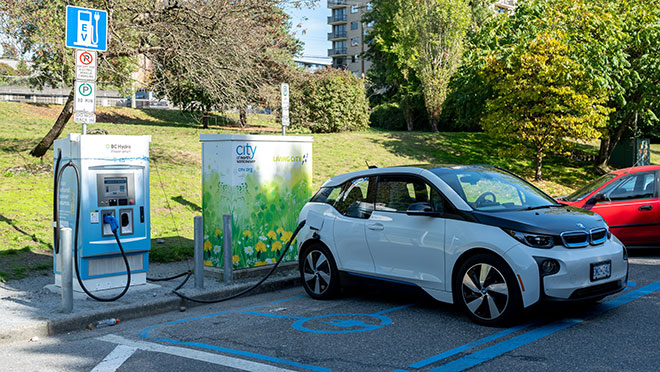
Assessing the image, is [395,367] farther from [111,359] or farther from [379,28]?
[379,28]

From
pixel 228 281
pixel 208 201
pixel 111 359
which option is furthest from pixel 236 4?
pixel 111 359

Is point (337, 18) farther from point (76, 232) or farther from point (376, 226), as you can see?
point (376, 226)

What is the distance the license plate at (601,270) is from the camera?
232 inches

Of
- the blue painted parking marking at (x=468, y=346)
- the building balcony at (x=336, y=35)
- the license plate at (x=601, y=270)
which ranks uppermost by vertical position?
the building balcony at (x=336, y=35)

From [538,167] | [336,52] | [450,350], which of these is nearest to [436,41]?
[538,167]

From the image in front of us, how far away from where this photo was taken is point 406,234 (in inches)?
265

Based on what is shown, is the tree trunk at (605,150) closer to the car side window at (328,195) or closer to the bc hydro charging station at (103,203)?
the car side window at (328,195)

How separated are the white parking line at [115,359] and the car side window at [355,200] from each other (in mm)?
3067

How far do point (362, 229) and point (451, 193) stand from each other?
124 cm

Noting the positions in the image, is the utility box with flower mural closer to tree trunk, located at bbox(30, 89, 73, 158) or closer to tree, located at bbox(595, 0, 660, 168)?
tree trunk, located at bbox(30, 89, 73, 158)

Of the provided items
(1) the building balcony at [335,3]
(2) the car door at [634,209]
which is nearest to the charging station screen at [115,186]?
(2) the car door at [634,209]

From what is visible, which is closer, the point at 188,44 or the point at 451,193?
the point at 451,193

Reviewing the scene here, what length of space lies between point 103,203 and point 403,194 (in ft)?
12.4

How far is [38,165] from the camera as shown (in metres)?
15.2
